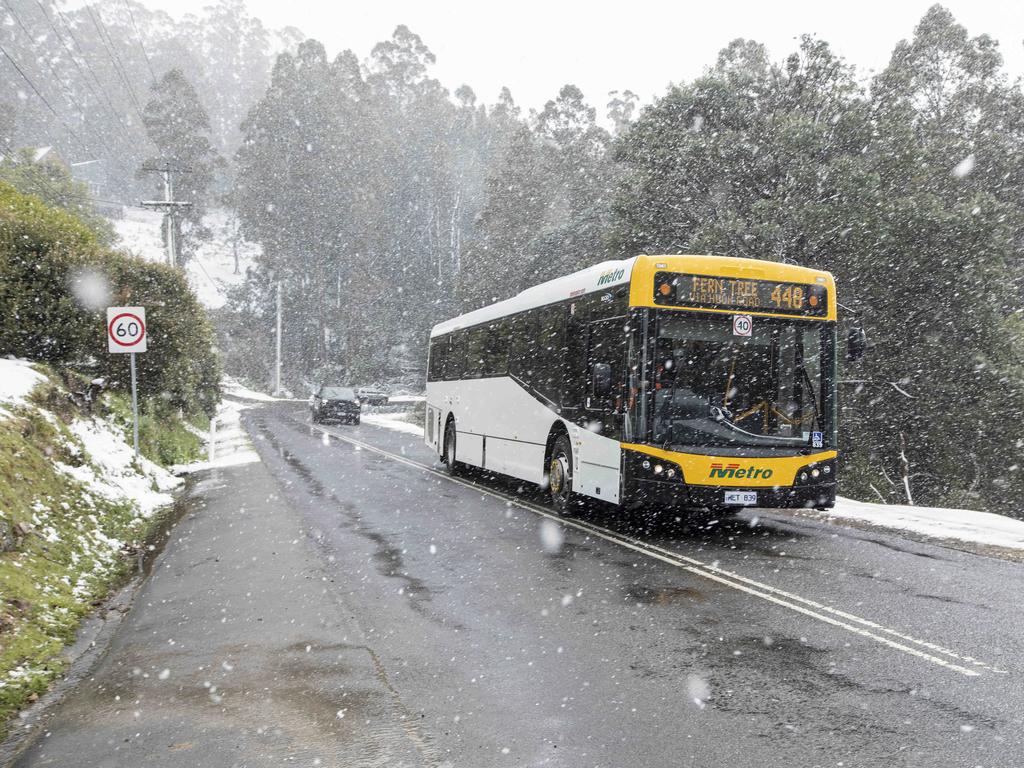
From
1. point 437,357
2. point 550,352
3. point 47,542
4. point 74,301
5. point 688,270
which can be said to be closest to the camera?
point 47,542

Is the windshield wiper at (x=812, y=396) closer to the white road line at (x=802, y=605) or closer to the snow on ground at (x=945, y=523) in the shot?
the snow on ground at (x=945, y=523)

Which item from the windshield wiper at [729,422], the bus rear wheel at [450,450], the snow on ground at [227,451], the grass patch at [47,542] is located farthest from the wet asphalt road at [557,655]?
the snow on ground at [227,451]

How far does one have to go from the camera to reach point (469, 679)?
5.46 m

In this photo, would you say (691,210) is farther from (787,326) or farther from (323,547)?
(323,547)

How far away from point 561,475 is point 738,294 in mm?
3735

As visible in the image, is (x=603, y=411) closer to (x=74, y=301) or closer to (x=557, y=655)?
(x=557, y=655)

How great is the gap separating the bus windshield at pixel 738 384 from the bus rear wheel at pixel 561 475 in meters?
2.34

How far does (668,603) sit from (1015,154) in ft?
109

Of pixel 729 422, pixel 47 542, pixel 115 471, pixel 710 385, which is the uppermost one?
pixel 710 385

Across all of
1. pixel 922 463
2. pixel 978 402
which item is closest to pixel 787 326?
pixel 978 402

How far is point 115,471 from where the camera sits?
13922 millimetres

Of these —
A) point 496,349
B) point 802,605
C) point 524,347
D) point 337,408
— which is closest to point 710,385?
point 802,605

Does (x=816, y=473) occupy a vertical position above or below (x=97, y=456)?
above

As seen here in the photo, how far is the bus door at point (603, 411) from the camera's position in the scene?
34.9 feet
